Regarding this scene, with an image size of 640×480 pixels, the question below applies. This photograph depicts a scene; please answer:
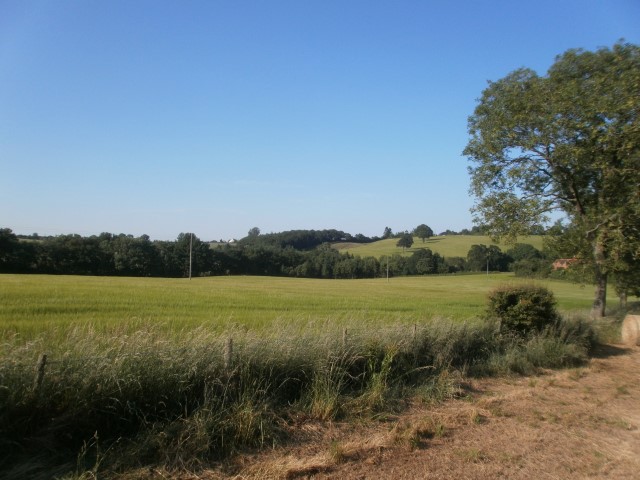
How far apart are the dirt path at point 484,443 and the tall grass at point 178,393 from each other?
0.49 meters

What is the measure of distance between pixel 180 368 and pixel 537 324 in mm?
10187

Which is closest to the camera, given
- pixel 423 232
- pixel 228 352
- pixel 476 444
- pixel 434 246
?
pixel 476 444

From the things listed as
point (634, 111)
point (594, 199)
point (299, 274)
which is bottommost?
point (299, 274)

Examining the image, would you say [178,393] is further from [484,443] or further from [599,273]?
[599,273]

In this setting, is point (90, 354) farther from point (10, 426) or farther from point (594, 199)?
point (594, 199)

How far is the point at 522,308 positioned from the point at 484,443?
23.0ft

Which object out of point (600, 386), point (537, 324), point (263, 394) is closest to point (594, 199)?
point (537, 324)

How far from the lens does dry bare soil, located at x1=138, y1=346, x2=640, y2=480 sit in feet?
14.9

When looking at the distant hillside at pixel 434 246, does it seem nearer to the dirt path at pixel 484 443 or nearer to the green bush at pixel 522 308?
the green bush at pixel 522 308

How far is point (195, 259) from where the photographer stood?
3374 inches

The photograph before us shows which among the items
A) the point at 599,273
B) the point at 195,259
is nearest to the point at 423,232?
the point at 195,259

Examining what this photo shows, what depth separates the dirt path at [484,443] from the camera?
4.59m

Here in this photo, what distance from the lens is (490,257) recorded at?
286 feet

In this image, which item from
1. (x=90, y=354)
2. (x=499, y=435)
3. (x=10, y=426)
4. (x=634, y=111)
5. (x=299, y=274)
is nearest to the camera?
(x=10, y=426)
